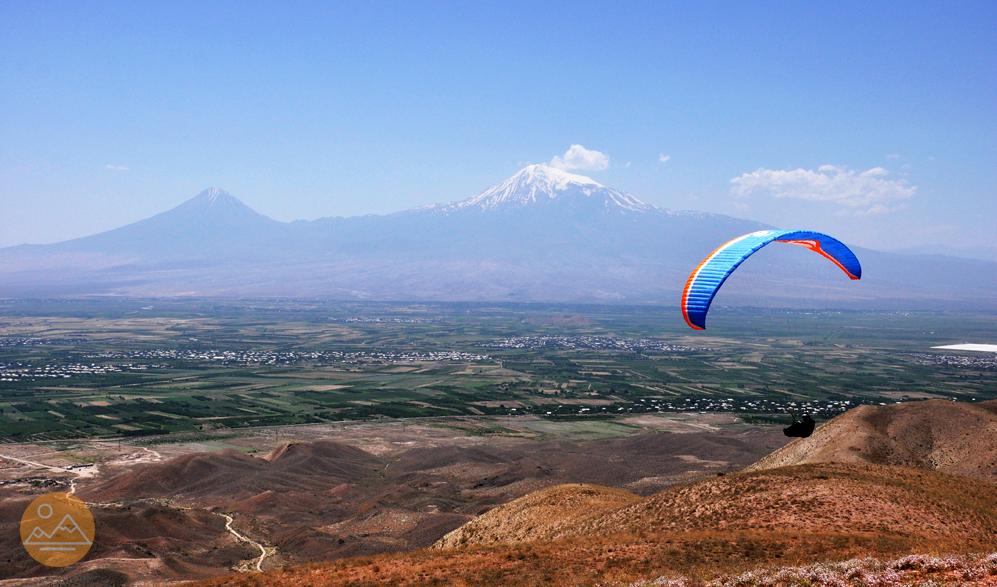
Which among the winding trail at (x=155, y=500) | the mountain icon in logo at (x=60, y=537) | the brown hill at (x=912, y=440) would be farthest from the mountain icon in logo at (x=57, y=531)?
the brown hill at (x=912, y=440)

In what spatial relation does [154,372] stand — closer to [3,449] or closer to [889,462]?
[3,449]

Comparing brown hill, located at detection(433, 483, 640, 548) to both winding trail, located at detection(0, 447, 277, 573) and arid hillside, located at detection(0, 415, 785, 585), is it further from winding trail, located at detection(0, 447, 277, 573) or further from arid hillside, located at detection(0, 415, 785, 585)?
winding trail, located at detection(0, 447, 277, 573)

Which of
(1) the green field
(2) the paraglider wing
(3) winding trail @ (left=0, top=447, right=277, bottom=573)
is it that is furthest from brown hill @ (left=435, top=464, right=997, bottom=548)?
(1) the green field

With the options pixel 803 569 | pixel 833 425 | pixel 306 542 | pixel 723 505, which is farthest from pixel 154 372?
pixel 803 569

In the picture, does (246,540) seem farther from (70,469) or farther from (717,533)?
(70,469)

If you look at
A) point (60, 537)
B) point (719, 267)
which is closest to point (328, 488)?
→ point (60, 537)

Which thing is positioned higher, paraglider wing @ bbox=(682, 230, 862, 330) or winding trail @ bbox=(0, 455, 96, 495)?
paraglider wing @ bbox=(682, 230, 862, 330)
